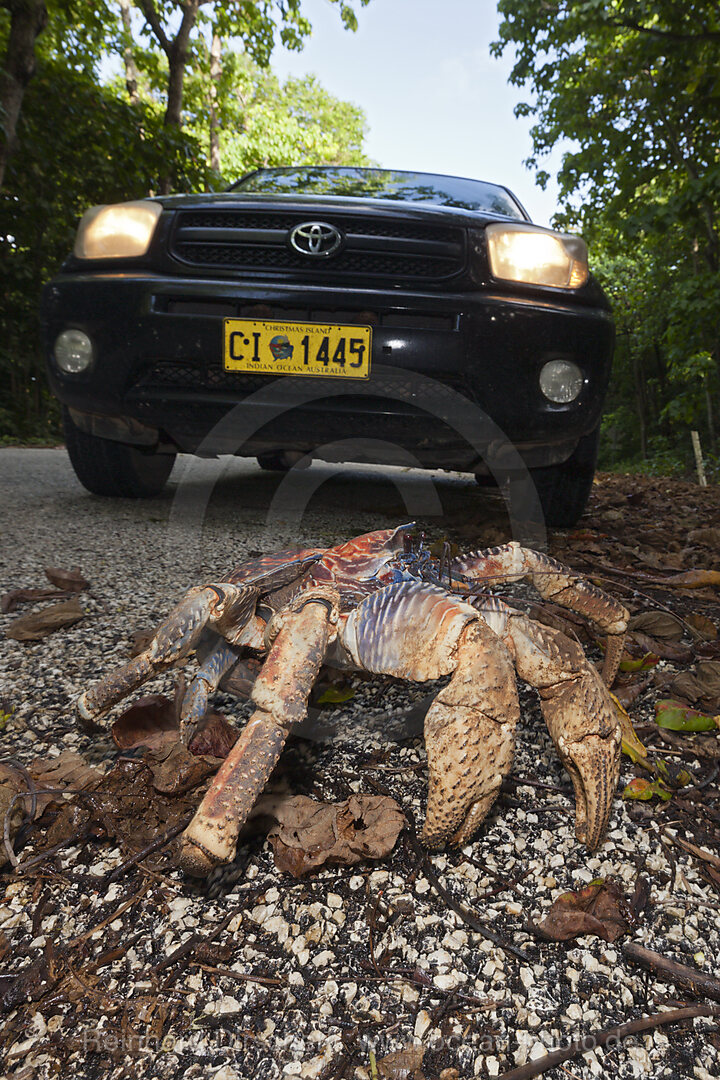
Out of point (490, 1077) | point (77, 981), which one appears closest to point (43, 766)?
point (77, 981)

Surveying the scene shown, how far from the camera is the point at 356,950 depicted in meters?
0.92

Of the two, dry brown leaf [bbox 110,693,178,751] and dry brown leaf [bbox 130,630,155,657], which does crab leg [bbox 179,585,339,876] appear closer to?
dry brown leaf [bbox 110,693,178,751]

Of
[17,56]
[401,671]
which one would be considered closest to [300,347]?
[401,671]

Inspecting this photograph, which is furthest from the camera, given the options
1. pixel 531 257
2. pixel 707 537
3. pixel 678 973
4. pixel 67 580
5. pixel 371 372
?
pixel 707 537

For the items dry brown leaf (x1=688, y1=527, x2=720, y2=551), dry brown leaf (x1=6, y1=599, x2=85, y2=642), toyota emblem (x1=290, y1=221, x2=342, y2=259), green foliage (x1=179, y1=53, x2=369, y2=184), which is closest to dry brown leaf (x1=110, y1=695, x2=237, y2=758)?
dry brown leaf (x1=6, y1=599, x2=85, y2=642)

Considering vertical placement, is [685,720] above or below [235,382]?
below

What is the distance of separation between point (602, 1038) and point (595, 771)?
39cm

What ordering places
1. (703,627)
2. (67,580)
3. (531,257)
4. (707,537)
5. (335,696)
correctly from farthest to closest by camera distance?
(707,537) < (531,257) < (67,580) < (703,627) < (335,696)

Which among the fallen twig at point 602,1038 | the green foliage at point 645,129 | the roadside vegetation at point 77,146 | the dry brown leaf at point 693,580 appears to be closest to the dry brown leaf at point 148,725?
the fallen twig at point 602,1038

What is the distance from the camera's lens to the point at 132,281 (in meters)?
2.57

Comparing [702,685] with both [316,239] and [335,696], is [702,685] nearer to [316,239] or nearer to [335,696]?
[335,696]

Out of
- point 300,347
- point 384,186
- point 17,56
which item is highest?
point 17,56

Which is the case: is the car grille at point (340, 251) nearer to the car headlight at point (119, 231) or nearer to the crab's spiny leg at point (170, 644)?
the car headlight at point (119, 231)

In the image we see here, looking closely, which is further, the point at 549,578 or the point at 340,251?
the point at 340,251
